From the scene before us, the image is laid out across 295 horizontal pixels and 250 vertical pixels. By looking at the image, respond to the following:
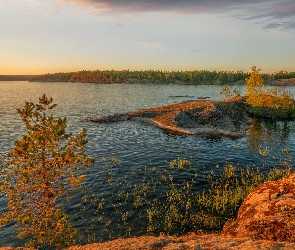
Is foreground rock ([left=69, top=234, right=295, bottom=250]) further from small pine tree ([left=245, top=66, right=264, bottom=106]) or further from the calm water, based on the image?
small pine tree ([left=245, top=66, right=264, bottom=106])

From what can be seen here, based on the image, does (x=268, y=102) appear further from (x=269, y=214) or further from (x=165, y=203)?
(x=269, y=214)

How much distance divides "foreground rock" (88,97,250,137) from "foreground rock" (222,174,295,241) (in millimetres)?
30568

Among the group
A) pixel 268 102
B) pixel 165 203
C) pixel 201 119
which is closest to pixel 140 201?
pixel 165 203

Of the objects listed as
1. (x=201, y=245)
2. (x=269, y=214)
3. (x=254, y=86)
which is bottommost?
(x=201, y=245)

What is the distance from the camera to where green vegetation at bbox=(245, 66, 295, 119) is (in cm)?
6250

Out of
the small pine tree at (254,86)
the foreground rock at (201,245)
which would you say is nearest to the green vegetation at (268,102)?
the small pine tree at (254,86)

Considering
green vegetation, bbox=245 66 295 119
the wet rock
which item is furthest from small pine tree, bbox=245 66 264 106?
the wet rock

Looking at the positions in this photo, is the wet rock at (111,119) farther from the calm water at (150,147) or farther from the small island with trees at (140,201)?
the small island with trees at (140,201)

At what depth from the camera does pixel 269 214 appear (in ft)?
41.3

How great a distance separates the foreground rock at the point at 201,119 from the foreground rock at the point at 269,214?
30568 mm

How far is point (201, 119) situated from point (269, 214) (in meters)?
39.2

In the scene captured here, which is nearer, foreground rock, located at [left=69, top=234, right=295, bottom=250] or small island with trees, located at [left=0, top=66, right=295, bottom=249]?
foreground rock, located at [left=69, top=234, right=295, bottom=250]

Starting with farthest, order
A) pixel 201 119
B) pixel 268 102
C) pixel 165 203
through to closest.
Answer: pixel 268 102, pixel 201 119, pixel 165 203

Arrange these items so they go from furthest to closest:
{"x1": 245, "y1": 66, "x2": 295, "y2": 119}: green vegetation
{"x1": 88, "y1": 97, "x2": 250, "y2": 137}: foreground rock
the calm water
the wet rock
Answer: {"x1": 245, "y1": 66, "x2": 295, "y2": 119}: green vegetation < the wet rock < {"x1": 88, "y1": 97, "x2": 250, "y2": 137}: foreground rock < the calm water
